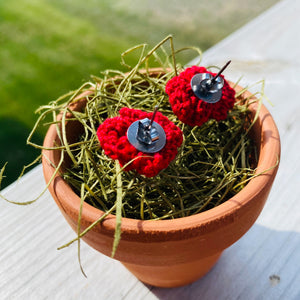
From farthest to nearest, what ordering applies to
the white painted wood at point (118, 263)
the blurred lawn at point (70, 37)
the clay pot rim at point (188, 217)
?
the blurred lawn at point (70, 37), the white painted wood at point (118, 263), the clay pot rim at point (188, 217)

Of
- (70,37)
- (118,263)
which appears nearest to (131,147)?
(118,263)

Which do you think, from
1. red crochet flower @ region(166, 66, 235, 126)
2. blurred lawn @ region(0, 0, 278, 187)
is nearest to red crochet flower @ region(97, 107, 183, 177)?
red crochet flower @ region(166, 66, 235, 126)

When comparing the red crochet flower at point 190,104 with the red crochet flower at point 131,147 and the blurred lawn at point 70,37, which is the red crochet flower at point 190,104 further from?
the blurred lawn at point 70,37

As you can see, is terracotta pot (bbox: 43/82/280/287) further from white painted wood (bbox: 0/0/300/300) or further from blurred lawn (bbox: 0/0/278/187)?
blurred lawn (bbox: 0/0/278/187)

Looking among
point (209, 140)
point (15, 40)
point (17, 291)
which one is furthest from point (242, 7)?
point (17, 291)

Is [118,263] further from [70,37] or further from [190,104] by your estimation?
[70,37]

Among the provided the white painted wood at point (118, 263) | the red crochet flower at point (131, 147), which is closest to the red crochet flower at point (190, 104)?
the red crochet flower at point (131, 147)
